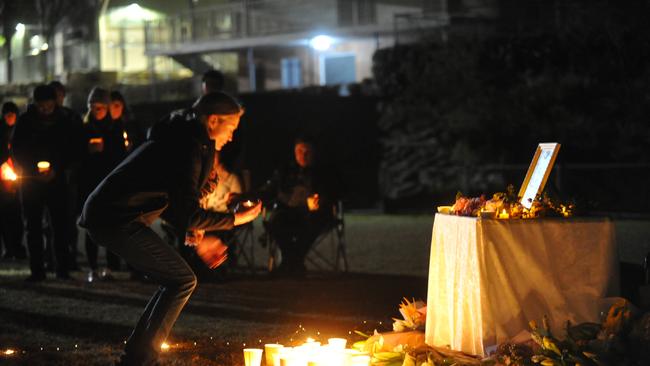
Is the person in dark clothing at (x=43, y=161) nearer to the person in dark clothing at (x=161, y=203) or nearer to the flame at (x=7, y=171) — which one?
the flame at (x=7, y=171)

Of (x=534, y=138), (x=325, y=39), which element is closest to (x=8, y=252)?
(x=534, y=138)

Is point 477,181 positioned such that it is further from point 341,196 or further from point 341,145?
point 341,196

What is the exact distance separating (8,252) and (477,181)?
397 inches

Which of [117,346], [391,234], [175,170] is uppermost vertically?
[175,170]

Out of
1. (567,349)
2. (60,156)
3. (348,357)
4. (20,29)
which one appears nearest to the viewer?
(567,349)

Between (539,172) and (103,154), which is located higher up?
(539,172)

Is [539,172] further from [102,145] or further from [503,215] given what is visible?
[102,145]

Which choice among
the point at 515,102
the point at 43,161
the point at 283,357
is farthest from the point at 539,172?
the point at 515,102

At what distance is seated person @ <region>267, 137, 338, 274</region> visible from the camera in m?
11.2

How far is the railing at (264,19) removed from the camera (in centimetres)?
3030

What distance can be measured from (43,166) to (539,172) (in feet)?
20.1

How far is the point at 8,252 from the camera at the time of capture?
46.5 ft

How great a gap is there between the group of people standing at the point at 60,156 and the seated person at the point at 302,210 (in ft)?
5.87

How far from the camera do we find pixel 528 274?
6008mm
